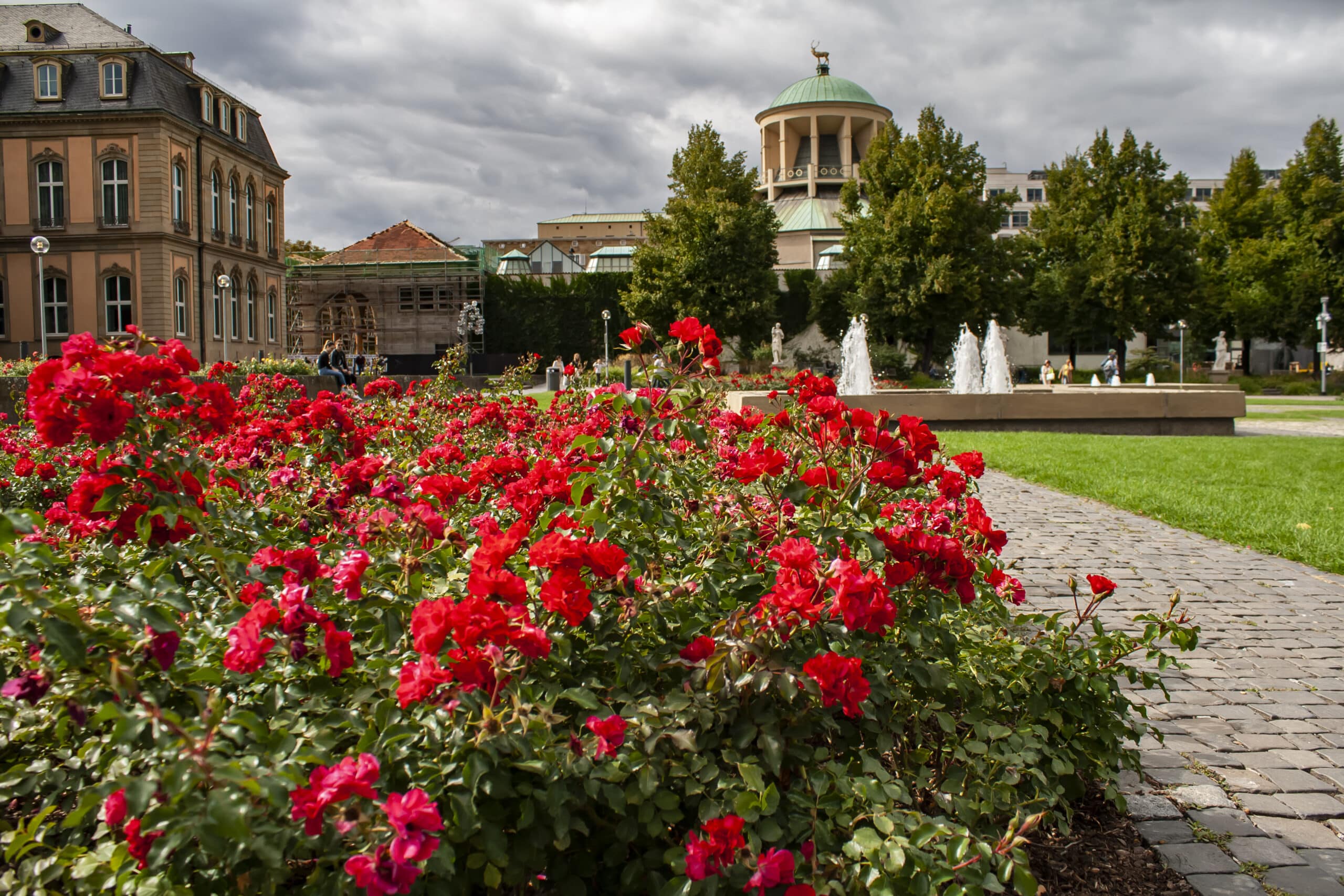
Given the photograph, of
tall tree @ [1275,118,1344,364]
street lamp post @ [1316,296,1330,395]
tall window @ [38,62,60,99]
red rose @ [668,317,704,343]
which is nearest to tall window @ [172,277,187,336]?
tall window @ [38,62,60,99]

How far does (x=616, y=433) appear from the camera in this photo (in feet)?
9.08

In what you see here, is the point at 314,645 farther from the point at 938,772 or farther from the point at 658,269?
the point at 658,269

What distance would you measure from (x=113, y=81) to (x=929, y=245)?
31755 mm

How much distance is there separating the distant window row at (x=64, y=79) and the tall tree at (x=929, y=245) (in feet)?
95.8

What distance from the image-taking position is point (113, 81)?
36.2m

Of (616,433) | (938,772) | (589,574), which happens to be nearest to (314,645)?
(589,574)

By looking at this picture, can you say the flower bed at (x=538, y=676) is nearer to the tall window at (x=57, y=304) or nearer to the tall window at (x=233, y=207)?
the tall window at (x=57, y=304)

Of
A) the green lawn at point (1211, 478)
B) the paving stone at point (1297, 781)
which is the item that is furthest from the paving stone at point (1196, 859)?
the green lawn at point (1211, 478)

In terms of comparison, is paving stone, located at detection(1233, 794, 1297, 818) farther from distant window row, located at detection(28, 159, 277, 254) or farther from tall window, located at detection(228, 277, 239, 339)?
tall window, located at detection(228, 277, 239, 339)

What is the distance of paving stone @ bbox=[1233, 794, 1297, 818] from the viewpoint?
2.98 m

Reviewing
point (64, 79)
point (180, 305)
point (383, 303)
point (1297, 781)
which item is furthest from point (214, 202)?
point (1297, 781)

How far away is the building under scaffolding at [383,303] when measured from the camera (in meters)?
50.4

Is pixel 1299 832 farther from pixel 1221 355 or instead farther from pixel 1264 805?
pixel 1221 355

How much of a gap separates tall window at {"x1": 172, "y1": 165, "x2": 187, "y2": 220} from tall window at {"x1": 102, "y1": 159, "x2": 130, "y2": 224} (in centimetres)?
157
